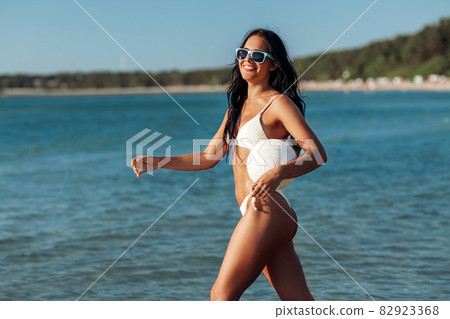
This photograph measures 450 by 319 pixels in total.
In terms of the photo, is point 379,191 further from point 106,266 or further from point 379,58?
point 379,58

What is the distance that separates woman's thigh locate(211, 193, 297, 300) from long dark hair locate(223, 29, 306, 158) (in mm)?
434

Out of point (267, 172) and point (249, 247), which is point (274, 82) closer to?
point (267, 172)

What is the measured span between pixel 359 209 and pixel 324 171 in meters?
6.36

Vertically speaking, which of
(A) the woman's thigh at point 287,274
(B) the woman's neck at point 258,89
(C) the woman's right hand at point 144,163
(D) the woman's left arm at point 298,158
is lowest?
(A) the woman's thigh at point 287,274

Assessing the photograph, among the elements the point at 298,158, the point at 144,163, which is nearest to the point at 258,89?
the point at 298,158

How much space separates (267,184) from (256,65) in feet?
2.44

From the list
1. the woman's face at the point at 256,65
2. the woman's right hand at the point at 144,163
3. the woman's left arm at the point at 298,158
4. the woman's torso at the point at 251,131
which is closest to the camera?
the woman's left arm at the point at 298,158

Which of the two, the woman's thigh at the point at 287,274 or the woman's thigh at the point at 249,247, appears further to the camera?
the woman's thigh at the point at 287,274

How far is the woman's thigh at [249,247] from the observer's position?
3609 millimetres

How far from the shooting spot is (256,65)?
3.80 meters

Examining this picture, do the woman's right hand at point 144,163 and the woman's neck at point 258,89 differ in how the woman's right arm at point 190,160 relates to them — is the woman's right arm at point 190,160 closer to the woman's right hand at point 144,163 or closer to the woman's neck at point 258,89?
the woman's right hand at point 144,163

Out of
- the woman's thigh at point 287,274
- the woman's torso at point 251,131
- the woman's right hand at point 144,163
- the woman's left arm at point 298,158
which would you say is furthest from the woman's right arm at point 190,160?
the woman's thigh at point 287,274

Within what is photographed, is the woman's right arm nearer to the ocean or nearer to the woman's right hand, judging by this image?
the woman's right hand

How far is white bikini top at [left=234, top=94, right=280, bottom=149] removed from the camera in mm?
3688
